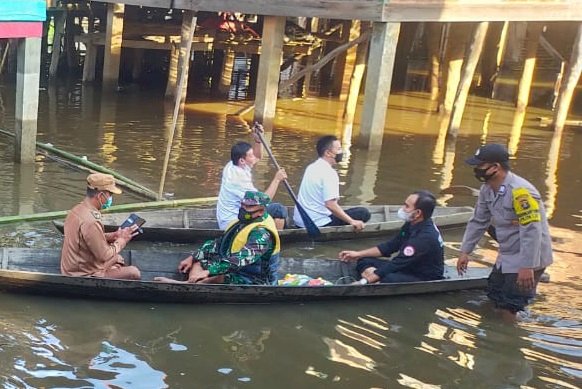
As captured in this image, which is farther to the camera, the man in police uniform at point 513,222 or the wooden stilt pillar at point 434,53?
the wooden stilt pillar at point 434,53

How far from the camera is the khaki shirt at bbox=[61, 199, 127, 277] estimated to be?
6340mm

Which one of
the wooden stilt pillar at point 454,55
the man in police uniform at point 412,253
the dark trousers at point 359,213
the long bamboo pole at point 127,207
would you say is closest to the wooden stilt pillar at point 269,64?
the wooden stilt pillar at point 454,55

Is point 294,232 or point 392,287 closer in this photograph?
point 392,287

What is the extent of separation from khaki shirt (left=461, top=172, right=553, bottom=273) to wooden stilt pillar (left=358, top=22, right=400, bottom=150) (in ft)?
23.5

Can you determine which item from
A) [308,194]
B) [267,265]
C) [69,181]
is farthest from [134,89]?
[267,265]

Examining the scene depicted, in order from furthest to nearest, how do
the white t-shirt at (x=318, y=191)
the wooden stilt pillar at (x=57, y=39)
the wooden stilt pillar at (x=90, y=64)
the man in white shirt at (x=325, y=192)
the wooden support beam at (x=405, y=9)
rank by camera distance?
the wooden stilt pillar at (x=57, y=39), the wooden stilt pillar at (x=90, y=64), the wooden support beam at (x=405, y=9), the white t-shirt at (x=318, y=191), the man in white shirt at (x=325, y=192)

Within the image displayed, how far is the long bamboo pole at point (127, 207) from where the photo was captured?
338 inches

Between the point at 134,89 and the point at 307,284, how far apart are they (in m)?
14.1

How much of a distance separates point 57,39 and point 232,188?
14220 millimetres

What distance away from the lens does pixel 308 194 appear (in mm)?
8961

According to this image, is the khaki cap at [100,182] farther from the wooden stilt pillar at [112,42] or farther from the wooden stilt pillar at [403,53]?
Result: the wooden stilt pillar at [403,53]

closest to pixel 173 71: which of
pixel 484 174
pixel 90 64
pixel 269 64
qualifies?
pixel 90 64

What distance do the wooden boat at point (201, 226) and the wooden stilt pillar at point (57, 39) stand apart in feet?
42.5

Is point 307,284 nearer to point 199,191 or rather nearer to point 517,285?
point 517,285
